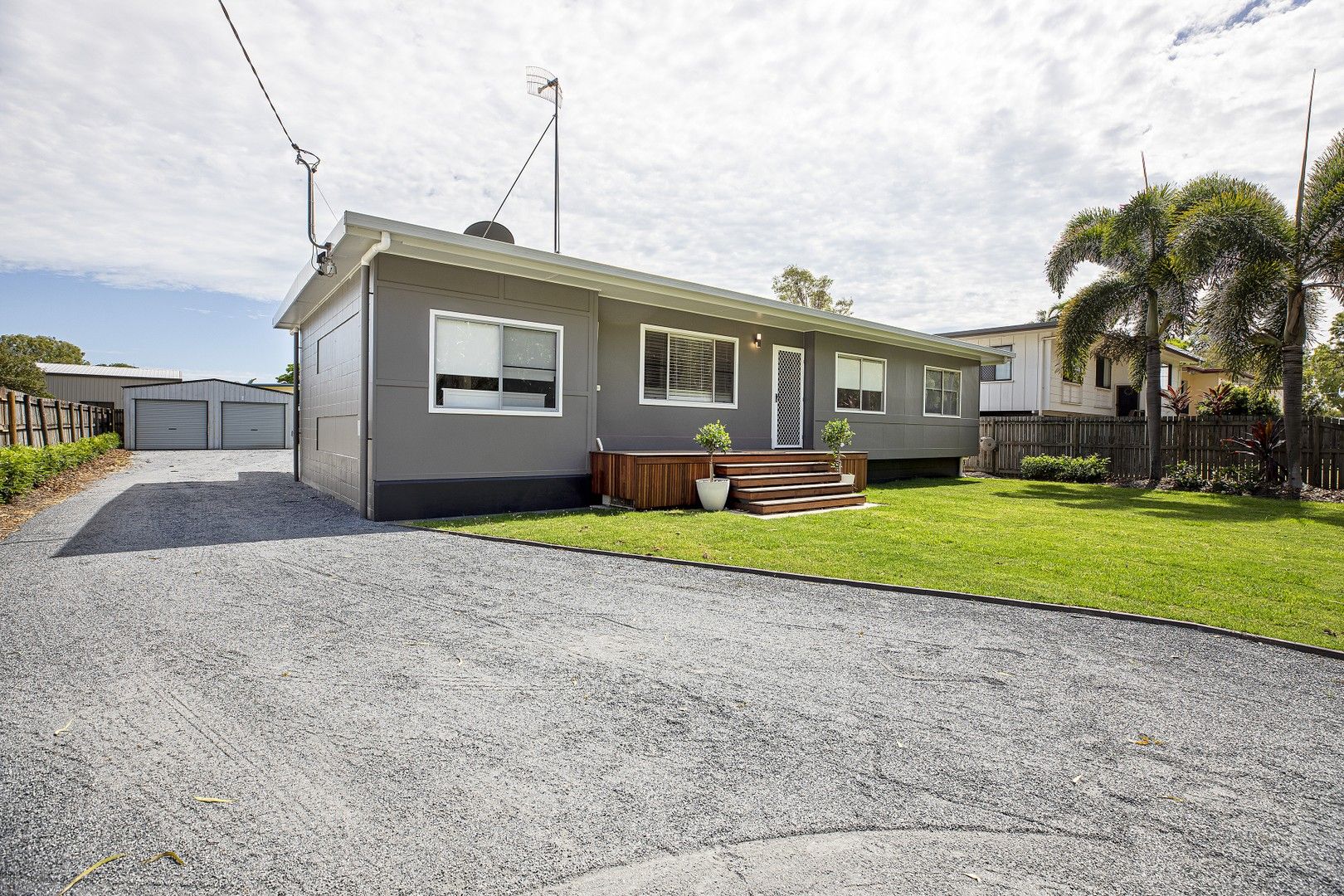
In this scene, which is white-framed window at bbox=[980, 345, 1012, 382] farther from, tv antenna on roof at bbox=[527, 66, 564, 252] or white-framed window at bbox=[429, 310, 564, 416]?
white-framed window at bbox=[429, 310, 564, 416]

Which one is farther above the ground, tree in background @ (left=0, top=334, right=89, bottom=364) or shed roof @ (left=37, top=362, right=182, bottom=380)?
tree in background @ (left=0, top=334, right=89, bottom=364)

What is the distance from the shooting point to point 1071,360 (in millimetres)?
14258

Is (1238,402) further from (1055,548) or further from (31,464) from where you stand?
(31,464)

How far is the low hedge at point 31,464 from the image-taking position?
7.98 metres

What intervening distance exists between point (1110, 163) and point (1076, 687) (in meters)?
14.8

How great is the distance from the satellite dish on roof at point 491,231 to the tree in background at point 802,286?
75.3 feet

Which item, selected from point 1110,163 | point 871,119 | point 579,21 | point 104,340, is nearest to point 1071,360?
point 1110,163

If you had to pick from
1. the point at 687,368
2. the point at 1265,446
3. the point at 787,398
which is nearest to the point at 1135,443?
the point at 1265,446

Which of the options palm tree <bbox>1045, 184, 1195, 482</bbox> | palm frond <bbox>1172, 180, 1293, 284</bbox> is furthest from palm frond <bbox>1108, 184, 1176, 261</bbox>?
palm frond <bbox>1172, 180, 1293, 284</bbox>

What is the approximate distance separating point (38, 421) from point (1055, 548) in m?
17.4

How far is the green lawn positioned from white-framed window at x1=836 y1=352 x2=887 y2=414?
10.4 feet

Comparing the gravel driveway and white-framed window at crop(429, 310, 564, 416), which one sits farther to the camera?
white-framed window at crop(429, 310, 564, 416)

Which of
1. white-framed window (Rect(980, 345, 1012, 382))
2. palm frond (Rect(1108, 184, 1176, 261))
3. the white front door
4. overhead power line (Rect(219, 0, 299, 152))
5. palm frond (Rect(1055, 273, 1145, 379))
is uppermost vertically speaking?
palm frond (Rect(1108, 184, 1176, 261))

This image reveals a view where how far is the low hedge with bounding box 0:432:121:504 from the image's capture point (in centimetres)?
798
